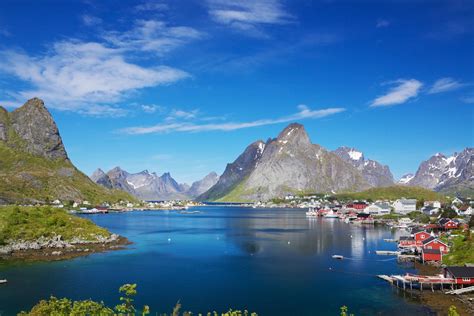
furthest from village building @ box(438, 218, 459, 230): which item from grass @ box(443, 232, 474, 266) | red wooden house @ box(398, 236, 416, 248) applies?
grass @ box(443, 232, 474, 266)

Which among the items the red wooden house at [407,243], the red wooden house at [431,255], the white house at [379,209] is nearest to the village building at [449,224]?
the red wooden house at [407,243]

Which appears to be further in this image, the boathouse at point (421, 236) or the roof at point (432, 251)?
the boathouse at point (421, 236)

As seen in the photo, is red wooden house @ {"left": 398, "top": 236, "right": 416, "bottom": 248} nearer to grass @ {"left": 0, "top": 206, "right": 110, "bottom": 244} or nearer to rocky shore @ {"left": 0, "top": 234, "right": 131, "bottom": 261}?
rocky shore @ {"left": 0, "top": 234, "right": 131, "bottom": 261}

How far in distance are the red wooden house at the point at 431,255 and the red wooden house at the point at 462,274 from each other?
17228mm

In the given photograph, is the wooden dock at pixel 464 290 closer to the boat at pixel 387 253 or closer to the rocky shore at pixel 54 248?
the boat at pixel 387 253

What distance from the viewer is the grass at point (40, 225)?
80188mm

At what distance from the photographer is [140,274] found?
60094mm

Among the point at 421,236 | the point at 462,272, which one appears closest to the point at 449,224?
the point at 421,236

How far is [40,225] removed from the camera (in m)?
84.5

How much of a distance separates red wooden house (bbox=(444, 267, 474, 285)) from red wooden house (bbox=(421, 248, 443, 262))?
56.5 feet

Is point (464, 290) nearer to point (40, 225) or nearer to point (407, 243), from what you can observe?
point (407, 243)

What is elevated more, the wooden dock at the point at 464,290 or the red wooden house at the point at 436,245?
the red wooden house at the point at 436,245

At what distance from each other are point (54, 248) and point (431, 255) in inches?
2698

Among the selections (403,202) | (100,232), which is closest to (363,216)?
(403,202)
